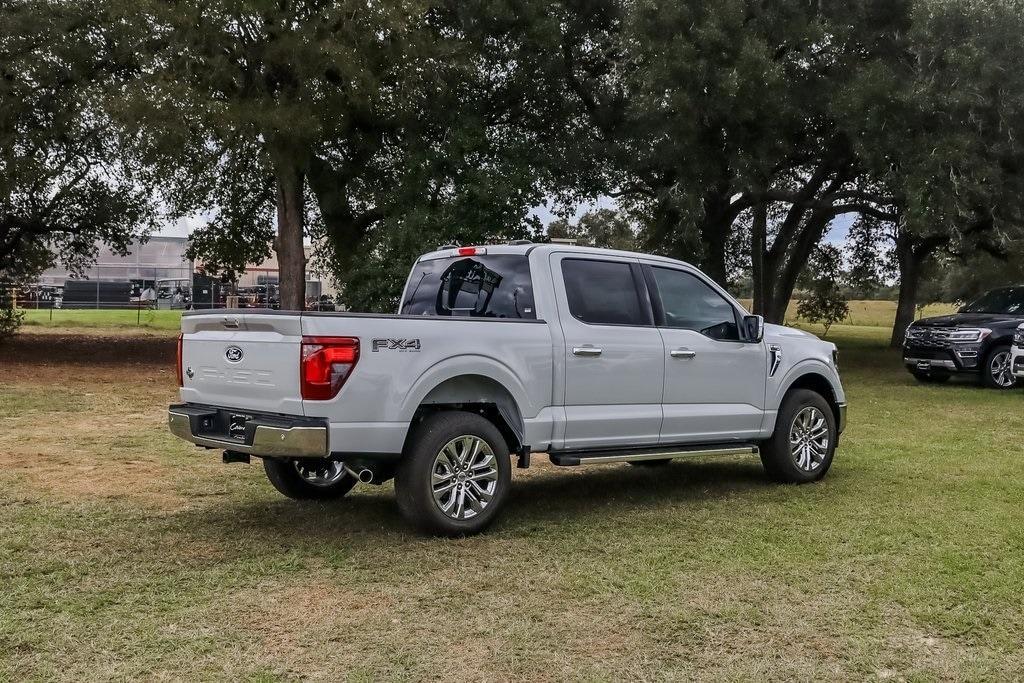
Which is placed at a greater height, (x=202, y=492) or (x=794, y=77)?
(x=794, y=77)

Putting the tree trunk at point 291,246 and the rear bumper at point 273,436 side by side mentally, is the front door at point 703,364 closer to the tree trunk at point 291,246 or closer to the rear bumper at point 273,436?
the rear bumper at point 273,436

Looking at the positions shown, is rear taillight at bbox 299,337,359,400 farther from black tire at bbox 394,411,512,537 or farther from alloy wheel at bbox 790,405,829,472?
alloy wheel at bbox 790,405,829,472

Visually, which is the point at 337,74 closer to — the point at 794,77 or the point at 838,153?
the point at 794,77

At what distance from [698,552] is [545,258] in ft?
7.55

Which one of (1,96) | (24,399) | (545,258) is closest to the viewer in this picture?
(545,258)

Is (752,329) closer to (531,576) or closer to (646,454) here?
(646,454)

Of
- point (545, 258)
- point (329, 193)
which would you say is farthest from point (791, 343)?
point (329, 193)

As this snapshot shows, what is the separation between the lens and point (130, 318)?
1683 inches

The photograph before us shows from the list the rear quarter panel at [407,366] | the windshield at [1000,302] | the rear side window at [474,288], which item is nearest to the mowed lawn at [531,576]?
the rear quarter panel at [407,366]

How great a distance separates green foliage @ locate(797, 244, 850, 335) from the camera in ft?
121

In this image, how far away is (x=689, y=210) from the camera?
19.0 metres

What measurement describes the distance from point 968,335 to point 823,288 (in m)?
23.5

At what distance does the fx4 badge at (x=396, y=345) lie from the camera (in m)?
6.21

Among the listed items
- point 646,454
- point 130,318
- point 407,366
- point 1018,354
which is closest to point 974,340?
point 1018,354
